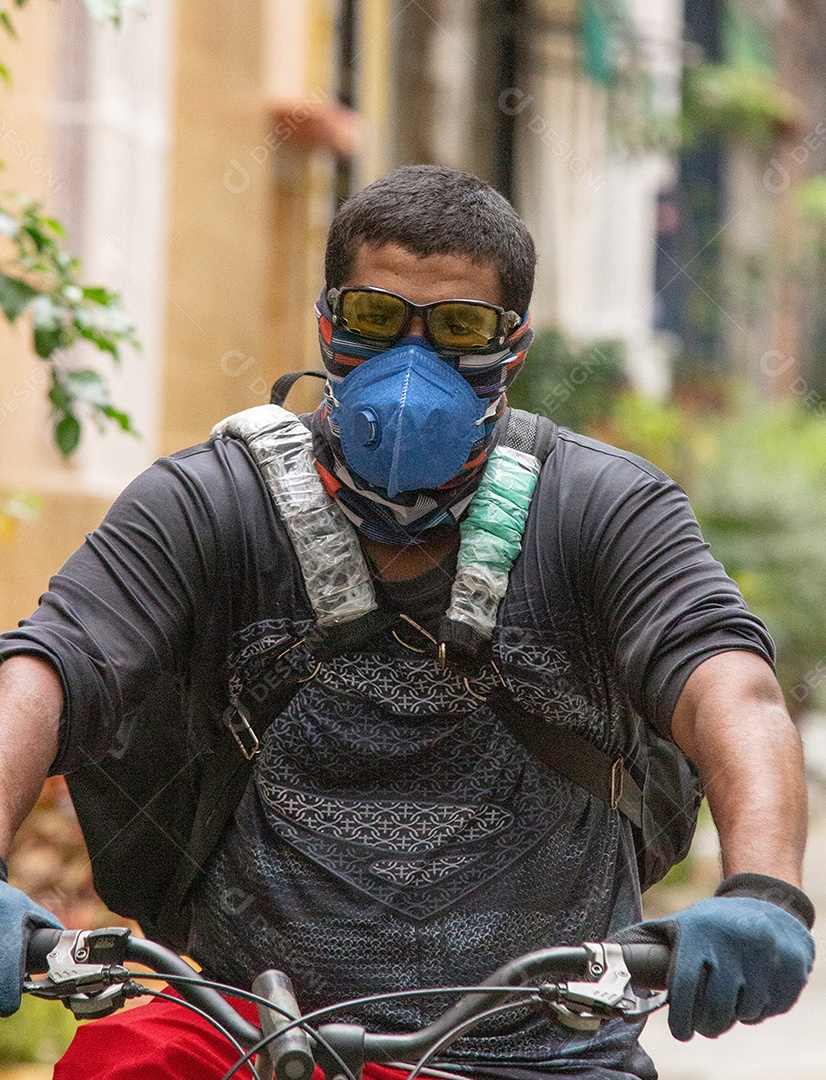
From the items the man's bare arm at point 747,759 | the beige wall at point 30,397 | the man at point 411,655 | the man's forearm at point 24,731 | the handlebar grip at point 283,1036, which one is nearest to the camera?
the handlebar grip at point 283,1036

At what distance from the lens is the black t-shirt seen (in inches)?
101

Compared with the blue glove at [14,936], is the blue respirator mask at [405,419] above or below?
above

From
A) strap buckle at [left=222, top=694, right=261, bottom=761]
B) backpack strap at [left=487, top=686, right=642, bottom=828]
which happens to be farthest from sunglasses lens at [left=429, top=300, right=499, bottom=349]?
strap buckle at [left=222, top=694, right=261, bottom=761]

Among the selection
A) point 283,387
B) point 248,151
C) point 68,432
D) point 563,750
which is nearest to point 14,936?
point 563,750

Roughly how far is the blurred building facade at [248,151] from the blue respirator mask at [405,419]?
442 centimetres

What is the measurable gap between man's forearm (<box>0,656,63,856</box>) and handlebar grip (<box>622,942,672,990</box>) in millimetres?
920

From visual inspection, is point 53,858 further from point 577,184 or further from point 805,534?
point 577,184

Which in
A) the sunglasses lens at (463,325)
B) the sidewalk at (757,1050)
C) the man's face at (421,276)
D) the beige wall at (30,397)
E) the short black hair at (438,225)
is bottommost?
the sidewalk at (757,1050)

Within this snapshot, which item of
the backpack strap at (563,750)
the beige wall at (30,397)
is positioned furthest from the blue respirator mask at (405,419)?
the beige wall at (30,397)

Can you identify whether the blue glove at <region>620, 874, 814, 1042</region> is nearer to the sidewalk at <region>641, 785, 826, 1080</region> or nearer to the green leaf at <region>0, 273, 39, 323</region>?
the green leaf at <region>0, 273, 39, 323</region>

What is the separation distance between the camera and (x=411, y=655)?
2.68 m

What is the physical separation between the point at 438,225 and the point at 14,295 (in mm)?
2064

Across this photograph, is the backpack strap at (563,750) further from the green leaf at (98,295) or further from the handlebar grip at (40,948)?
the green leaf at (98,295)

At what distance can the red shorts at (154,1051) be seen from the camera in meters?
2.33
